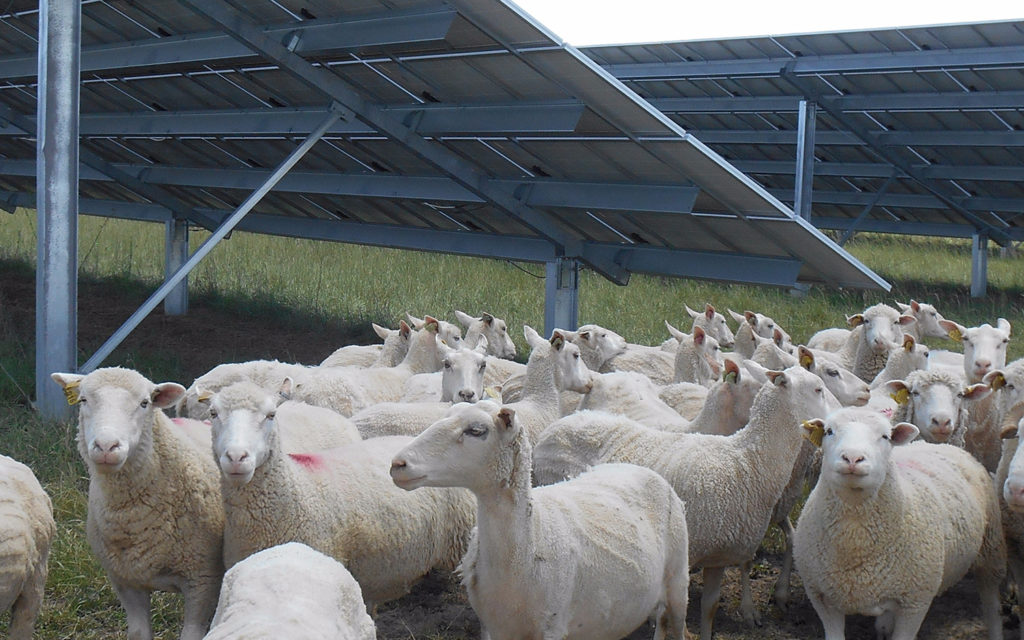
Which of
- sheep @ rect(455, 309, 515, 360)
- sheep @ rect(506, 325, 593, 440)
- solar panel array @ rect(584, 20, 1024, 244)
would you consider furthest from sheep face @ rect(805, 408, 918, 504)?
solar panel array @ rect(584, 20, 1024, 244)

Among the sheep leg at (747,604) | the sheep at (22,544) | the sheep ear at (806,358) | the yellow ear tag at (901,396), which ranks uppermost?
the sheep ear at (806,358)

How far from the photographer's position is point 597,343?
8.89 metres

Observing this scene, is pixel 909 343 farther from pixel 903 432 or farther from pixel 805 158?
pixel 805 158

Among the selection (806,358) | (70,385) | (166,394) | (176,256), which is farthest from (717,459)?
(176,256)

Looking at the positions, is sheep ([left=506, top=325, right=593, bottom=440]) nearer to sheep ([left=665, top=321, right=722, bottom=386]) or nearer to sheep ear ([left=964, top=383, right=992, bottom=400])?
sheep ([left=665, top=321, right=722, bottom=386])

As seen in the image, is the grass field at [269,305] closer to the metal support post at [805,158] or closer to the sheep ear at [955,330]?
the metal support post at [805,158]

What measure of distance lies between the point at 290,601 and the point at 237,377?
412 cm

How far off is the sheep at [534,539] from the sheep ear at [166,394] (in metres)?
1.31

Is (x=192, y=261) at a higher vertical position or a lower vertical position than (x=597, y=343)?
higher

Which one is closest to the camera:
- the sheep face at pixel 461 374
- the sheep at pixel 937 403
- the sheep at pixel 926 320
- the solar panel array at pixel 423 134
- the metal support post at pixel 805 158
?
the sheep at pixel 937 403

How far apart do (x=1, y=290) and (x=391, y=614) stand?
10902mm

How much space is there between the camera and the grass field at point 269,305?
20.7ft

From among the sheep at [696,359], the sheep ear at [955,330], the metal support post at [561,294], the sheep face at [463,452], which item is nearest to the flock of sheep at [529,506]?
the sheep face at [463,452]

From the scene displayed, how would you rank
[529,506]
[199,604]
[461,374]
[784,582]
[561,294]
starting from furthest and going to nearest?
[561,294] < [461,374] < [784,582] < [199,604] < [529,506]
